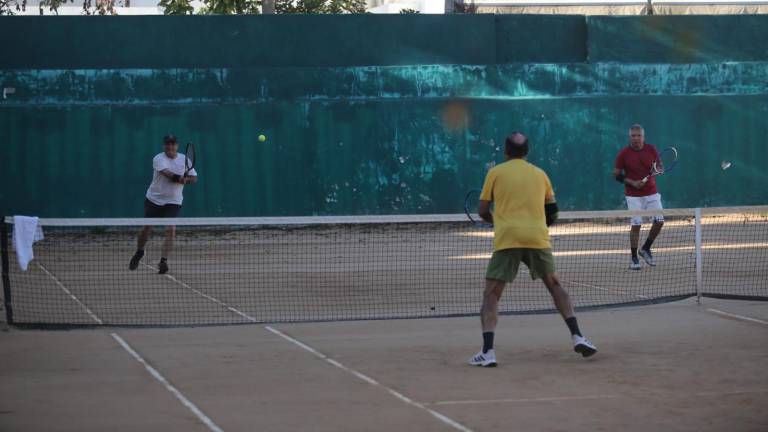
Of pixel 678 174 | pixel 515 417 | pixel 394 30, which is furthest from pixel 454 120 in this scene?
pixel 515 417

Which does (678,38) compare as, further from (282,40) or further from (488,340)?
(488,340)

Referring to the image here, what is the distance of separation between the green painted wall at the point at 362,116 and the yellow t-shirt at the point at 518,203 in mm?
12920

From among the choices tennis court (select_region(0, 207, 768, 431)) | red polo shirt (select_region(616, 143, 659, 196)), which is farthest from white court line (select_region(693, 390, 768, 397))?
red polo shirt (select_region(616, 143, 659, 196))

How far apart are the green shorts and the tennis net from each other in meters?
2.55

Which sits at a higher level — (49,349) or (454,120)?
(454,120)

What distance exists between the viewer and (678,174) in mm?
21922

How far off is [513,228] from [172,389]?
98.0 inches

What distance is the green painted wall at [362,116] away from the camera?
805 inches

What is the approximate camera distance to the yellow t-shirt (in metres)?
8.12

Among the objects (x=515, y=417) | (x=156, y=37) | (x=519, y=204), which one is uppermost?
(x=156, y=37)

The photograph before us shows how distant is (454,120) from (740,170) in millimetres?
5457

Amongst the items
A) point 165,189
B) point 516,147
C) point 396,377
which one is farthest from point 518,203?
point 165,189

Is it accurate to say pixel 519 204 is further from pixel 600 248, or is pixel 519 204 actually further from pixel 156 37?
pixel 156 37

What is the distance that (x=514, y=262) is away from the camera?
8.19 metres
